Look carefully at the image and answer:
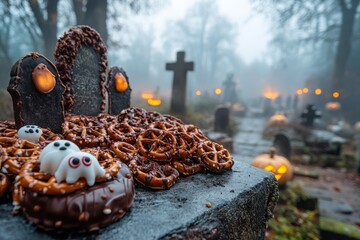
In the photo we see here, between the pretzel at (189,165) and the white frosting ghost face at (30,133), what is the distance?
1406mm

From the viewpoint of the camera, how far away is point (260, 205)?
2516 millimetres

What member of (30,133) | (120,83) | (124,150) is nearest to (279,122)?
(120,83)

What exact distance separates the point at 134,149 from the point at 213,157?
915 millimetres

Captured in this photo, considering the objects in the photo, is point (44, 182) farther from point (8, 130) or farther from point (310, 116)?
point (310, 116)

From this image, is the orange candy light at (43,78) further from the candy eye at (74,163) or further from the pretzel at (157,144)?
the candy eye at (74,163)

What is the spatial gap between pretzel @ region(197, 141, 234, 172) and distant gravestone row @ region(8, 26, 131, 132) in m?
1.84

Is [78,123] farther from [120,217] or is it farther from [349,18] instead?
[349,18]

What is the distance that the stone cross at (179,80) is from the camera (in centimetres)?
1066

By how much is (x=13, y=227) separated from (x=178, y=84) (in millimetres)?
10132

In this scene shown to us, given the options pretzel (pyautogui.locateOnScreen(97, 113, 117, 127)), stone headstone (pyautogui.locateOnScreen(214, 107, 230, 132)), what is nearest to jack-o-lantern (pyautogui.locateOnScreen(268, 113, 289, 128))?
stone headstone (pyautogui.locateOnScreen(214, 107, 230, 132))

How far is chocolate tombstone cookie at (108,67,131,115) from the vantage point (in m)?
4.02

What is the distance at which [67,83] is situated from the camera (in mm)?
3258

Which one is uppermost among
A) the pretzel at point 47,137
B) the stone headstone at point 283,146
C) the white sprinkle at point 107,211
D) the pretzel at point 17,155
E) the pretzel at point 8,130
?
the pretzel at point 8,130

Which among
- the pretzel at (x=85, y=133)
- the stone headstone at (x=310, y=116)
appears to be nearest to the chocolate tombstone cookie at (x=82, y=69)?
the pretzel at (x=85, y=133)
